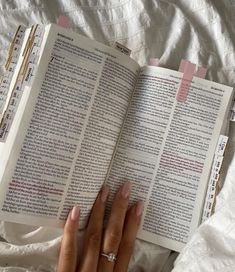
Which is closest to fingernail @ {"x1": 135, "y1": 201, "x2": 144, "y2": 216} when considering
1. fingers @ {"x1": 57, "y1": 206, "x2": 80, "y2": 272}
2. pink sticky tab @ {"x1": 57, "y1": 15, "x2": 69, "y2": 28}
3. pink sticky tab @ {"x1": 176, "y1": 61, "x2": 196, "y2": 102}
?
fingers @ {"x1": 57, "y1": 206, "x2": 80, "y2": 272}

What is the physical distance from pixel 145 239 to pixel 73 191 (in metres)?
0.17

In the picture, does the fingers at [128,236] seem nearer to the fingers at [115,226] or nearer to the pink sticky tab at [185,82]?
the fingers at [115,226]

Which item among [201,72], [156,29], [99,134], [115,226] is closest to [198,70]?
[201,72]

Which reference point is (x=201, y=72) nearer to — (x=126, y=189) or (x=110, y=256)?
(x=126, y=189)

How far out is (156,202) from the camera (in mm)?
775

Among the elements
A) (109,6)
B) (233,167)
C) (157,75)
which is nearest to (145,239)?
(233,167)

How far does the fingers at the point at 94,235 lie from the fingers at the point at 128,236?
0.14 feet

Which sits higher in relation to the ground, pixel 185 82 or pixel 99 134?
pixel 185 82

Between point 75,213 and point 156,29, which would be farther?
point 156,29

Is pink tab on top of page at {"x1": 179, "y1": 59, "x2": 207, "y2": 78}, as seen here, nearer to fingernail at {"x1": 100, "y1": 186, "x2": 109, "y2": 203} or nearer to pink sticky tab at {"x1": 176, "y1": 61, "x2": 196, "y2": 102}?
pink sticky tab at {"x1": 176, "y1": 61, "x2": 196, "y2": 102}

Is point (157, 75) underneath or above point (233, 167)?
above

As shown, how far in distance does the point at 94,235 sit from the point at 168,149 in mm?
218

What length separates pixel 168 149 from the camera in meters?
0.78

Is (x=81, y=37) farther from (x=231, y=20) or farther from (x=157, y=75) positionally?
(x=231, y=20)
